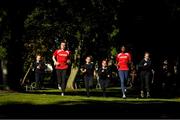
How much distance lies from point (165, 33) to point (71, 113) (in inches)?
668

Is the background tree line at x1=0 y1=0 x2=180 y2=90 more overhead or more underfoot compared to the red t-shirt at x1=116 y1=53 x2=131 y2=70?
more overhead

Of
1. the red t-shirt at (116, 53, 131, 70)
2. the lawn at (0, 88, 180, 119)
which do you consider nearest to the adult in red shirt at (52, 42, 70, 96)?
the red t-shirt at (116, 53, 131, 70)

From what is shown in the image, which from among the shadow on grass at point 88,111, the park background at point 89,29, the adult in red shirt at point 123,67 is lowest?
the shadow on grass at point 88,111

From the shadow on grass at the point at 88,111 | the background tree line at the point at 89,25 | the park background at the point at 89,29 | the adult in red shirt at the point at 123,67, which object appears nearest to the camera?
A: the shadow on grass at the point at 88,111

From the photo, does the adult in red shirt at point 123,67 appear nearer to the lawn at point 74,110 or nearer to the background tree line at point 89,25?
the background tree line at point 89,25

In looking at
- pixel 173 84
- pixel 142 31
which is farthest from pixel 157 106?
pixel 173 84

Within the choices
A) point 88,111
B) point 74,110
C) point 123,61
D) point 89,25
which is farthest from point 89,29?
point 88,111

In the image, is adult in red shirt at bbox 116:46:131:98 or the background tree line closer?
the background tree line

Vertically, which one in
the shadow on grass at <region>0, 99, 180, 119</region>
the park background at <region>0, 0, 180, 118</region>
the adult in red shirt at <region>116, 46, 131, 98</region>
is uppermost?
the park background at <region>0, 0, 180, 118</region>

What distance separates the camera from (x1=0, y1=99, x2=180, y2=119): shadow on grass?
40.6ft

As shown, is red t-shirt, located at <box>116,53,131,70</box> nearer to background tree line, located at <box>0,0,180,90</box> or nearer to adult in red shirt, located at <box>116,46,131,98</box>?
adult in red shirt, located at <box>116,46,131,98</box>

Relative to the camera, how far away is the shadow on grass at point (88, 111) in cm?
1238

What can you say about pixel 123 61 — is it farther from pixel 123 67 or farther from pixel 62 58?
pixel 62 58

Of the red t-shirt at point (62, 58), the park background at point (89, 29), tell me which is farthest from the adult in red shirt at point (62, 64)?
the park background at point (89, 29)
